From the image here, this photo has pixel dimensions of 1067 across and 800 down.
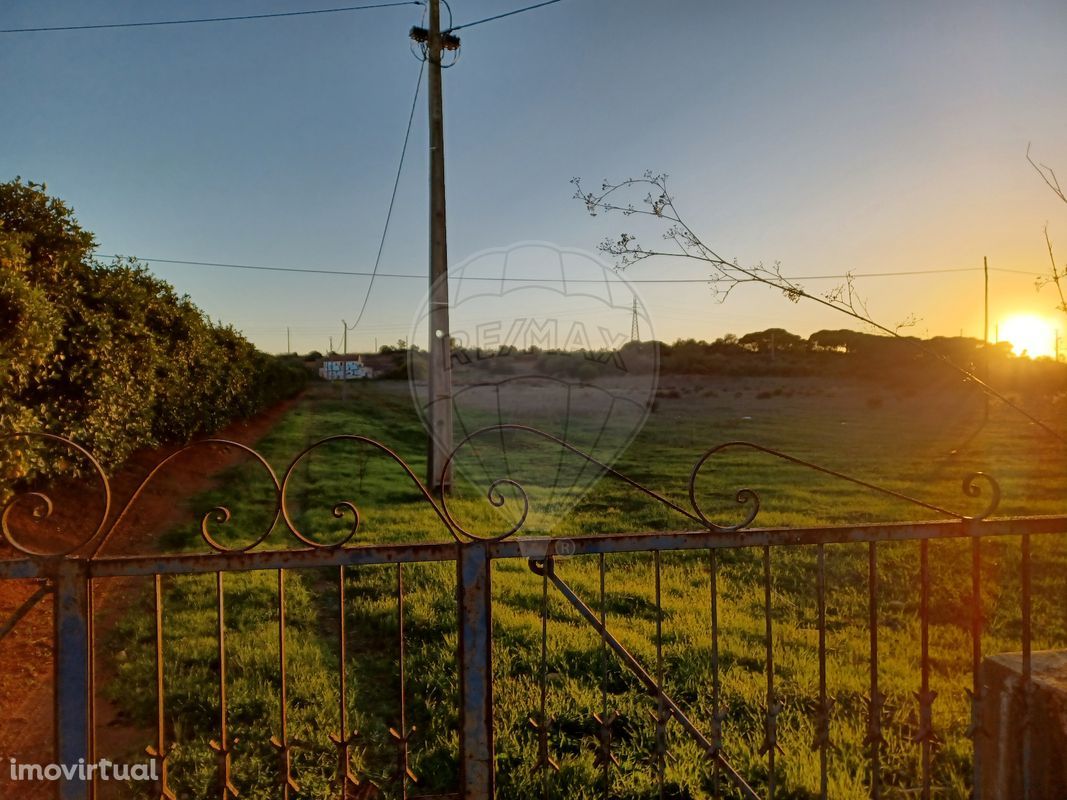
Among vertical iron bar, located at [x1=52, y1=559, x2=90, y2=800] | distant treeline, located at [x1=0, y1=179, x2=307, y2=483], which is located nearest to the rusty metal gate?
vertical iron bar, located at [x1=52, y1=559, x2=90, y2=800]

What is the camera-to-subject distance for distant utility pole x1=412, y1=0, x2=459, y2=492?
29.3 feet

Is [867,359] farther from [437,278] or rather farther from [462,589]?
[437,278]

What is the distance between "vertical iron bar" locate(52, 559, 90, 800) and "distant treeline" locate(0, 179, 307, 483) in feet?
18.4

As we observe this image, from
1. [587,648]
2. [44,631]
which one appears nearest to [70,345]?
[44,631]

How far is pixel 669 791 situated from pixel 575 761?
455 millimetres

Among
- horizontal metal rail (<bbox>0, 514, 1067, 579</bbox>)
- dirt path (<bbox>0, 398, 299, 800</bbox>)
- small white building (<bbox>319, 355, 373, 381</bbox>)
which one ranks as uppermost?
small white building (<bbox>319, 355, 373, 381</bbox>)

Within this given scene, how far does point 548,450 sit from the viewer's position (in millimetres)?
13156

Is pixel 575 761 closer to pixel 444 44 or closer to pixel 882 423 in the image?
pixel 444 44

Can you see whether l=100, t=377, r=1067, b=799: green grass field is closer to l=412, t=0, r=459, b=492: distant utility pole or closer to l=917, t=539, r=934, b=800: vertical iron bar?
l=917, t=539, r=934, b=800: vertical iron bar

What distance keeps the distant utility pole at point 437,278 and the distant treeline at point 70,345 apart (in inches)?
173

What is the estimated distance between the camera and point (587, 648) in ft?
14.1

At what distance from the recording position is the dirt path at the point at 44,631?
3.49m

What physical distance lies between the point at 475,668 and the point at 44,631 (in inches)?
195

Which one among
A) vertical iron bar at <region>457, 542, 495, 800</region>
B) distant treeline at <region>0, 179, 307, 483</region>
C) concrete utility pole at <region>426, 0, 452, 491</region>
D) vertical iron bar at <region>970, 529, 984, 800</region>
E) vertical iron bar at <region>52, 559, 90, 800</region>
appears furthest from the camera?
concrete utility pole at <region>426, 0, 452, 491</region>
